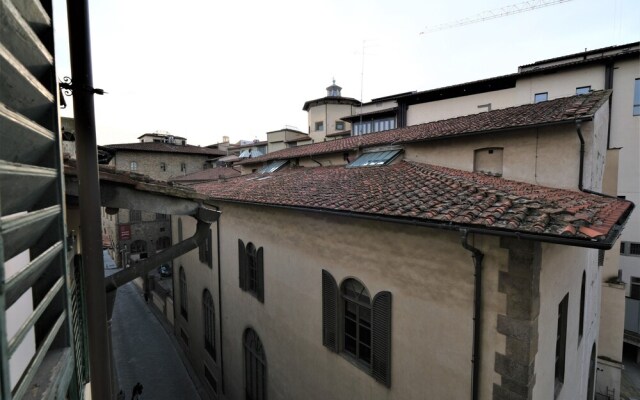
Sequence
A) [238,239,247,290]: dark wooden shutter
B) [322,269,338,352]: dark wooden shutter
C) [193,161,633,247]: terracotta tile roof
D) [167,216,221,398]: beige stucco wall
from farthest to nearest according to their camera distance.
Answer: [167,216,221,398]: beige stucco wall → [238,239,247,290]: dark wooden shutter → [322,269,338,352]: dark wooden shutter → [193,161,633,247]: terracotta tile roof

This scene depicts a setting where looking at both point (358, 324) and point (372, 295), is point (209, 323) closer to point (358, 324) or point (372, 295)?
point (358, 324)

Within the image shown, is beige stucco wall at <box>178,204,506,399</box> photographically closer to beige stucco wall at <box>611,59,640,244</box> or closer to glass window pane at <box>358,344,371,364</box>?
glass window pane at <box>358,344,371,364</box>

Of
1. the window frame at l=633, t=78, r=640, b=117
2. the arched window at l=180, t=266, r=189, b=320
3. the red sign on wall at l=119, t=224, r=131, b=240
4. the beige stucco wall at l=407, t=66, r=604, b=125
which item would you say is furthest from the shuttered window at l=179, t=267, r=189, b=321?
the window frame at l=633, t=78, r=640, b=117

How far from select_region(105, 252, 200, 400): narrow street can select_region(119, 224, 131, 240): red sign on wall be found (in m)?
11.6

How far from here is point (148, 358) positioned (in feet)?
51.4

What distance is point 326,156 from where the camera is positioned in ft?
52.1

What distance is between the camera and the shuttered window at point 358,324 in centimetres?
579

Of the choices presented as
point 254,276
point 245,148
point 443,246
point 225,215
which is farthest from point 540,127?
point 245,148

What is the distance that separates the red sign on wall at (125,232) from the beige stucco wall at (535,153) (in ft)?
104

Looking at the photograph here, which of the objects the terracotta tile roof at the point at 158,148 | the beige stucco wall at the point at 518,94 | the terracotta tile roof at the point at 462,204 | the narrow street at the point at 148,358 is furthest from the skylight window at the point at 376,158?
the terracotta tile roof at the point at 158,148

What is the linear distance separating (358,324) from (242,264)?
17.4 feet

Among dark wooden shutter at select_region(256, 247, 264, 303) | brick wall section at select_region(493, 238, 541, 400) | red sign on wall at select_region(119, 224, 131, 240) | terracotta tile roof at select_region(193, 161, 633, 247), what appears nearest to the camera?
terracotta tile roof at select_region(193, 161, 633, 247)

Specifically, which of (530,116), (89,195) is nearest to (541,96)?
(530,116)

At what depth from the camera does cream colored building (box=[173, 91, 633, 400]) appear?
4.42 metres
